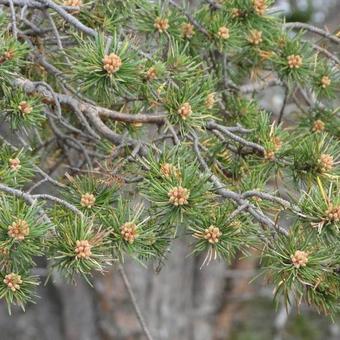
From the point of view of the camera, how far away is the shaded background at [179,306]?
325cm

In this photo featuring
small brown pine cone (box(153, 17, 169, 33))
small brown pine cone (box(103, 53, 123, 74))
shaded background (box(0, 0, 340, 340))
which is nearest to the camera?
small brown pine cone (box(103, 53, 123, 74))

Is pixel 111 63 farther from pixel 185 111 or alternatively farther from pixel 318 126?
pixel 318 126

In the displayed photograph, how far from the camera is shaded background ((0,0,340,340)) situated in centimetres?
325

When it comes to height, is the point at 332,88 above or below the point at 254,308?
above

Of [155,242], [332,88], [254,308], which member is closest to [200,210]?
[155,242]

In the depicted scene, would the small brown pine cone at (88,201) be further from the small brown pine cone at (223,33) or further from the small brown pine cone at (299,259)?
the small brown pine cone at (223,33)

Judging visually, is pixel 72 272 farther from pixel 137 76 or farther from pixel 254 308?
pixel 254 308

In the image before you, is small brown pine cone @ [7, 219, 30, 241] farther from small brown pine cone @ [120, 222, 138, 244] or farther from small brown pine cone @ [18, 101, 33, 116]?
small brown pine cone @ [18, 101, 33, 116]

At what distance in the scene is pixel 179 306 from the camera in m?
3.45

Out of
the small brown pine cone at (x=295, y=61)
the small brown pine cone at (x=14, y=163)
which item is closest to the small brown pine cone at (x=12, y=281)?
the small brown pine cone at (x=14, y=163)

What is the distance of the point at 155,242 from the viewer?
1.06 m

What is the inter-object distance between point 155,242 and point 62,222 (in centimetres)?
12

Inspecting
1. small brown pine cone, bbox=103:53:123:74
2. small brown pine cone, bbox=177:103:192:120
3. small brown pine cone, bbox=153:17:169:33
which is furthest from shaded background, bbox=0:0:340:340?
small brown pine cone, bbox=103:53:123:74

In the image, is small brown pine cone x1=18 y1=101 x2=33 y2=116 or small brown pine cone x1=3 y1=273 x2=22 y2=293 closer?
small brown pine cone x1=3 y1=273 x2=22 y2=293
